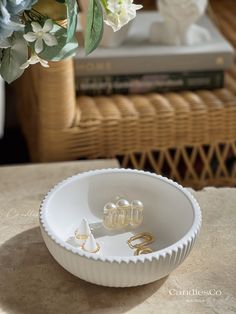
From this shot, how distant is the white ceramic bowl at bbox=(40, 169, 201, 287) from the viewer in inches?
30.3

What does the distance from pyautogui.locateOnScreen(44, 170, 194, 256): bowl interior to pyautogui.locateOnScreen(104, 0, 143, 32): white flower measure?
236 mm

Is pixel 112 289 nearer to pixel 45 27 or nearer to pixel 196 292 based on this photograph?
pixel 196 292

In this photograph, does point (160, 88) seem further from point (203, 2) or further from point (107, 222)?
point (107, 222)

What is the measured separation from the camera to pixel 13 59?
797mm

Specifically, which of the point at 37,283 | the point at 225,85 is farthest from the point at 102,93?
the point at 37,283

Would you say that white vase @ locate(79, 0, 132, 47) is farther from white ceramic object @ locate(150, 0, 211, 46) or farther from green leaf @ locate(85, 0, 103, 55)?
green leaf @ locate(85, 0, 103, 55)

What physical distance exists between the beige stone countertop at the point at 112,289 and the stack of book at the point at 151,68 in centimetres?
35

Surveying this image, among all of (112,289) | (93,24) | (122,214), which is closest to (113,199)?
(122,214)

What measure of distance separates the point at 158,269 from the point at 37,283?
0.16 metres

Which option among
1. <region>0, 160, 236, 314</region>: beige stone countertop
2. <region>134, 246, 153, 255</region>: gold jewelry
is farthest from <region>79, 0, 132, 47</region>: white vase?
<region>134, 246, 153, 255</region>: gold jewelry

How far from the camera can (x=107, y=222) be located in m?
0.91

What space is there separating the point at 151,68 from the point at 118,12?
0.52m

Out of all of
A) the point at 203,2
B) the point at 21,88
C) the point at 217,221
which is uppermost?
the point at 203,2

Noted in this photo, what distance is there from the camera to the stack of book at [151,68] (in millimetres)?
1272
